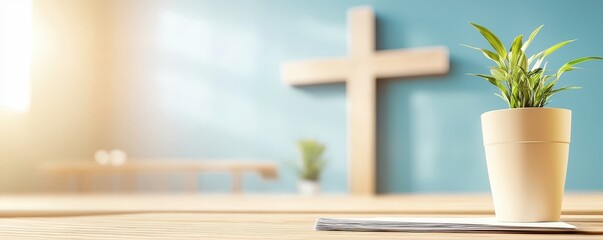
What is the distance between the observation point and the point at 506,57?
2.83 ft

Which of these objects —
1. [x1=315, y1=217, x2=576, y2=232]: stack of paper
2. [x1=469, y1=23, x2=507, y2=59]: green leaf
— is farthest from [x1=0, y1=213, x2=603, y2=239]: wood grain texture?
[x1=469, y1=23, x2=507, y2=59]: green leaf

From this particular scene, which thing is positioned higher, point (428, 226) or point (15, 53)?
point (15, 53)

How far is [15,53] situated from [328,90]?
1.88 m

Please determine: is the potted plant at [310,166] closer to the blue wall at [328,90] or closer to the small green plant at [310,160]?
the small green plant at [310,160]

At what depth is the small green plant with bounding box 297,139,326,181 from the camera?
11.0 ft

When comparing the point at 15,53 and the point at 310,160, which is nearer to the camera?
the point at 310,160

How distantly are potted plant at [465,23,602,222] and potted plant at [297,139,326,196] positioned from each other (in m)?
2.49

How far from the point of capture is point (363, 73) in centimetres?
364

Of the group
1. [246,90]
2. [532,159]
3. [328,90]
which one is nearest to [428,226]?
[532,159]

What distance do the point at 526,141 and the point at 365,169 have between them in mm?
2783

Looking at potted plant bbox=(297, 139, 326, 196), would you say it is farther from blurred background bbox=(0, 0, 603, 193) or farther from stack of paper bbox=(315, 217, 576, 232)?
stack of paper bbox=(315, 217, 576, 232)

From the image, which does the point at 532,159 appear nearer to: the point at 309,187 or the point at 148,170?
the point at 309,187

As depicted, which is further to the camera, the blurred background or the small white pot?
the blurred background

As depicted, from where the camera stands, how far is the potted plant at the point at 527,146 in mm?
812
